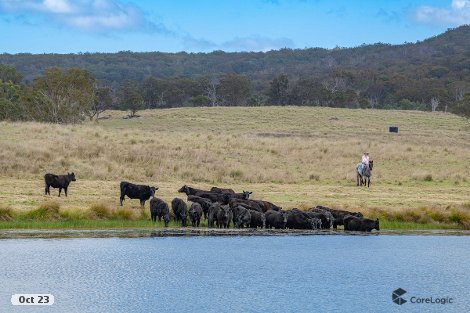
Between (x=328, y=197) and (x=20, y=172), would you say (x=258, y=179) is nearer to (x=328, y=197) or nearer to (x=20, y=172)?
(x=328, y=197)

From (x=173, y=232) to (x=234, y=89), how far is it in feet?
368

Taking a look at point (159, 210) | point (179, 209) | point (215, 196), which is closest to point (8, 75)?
point (215, 196)

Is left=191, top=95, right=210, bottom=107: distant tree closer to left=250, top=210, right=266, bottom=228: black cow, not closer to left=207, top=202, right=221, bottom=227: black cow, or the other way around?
left=250, top=210, right=266, bottom=228: black cow

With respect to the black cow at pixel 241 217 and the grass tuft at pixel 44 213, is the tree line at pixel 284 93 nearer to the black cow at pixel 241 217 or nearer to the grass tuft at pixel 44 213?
the grass tuft at pixel 44 213

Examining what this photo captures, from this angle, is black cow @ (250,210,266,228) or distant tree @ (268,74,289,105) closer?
black cow @ (250,210,266,228)

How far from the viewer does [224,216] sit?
2884 cm

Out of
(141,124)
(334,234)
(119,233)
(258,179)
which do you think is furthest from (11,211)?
(141,124)

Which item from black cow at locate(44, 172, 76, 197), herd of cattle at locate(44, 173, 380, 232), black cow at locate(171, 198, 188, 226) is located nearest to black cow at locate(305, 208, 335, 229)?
herd of cattle at locate(44, 173, 380, 232)

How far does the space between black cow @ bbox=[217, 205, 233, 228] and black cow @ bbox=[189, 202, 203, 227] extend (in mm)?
703

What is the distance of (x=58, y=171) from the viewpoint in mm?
42031

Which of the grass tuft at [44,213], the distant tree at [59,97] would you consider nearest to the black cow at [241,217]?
the grass tuft at [44,213]

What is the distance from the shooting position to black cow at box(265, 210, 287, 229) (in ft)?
96.0

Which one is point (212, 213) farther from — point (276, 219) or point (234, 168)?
point (234, 168)

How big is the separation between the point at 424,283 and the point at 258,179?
2467cm
